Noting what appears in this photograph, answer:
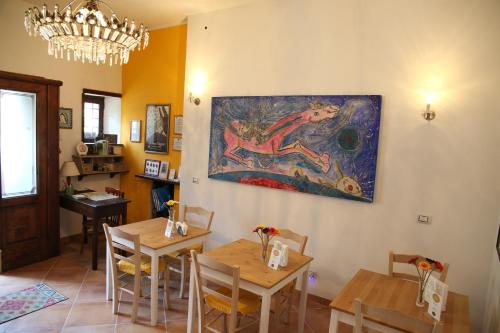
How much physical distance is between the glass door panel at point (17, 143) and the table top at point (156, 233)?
166cm

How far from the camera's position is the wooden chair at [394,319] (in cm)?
163

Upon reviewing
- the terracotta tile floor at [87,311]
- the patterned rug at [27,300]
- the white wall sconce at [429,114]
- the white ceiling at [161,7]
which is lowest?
the terracotta tile floor at [87,311]

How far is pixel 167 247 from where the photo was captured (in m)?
2.98

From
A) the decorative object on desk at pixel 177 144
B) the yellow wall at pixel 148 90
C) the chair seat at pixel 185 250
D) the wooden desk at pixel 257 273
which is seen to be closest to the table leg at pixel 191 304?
the wooden desk at pixel 257 273

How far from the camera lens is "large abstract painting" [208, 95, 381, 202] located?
10.4 feet

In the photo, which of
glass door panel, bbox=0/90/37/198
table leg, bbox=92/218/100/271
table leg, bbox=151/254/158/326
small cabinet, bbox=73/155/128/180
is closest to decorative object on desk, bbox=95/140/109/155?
small cabinet, bbox=73/155/128/180

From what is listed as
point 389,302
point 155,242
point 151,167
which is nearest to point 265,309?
point 389,302

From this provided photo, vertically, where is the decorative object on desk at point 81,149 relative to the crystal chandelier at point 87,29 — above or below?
below

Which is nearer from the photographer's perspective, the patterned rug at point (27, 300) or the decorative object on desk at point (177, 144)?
the patterned rug at point (27, 300)

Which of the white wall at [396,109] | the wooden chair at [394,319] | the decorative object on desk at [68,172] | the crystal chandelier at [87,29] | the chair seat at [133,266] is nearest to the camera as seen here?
the wooden chair at [394,319]

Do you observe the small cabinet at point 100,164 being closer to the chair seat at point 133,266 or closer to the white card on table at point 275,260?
the chair seat at point 133,266

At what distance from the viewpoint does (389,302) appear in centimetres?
216

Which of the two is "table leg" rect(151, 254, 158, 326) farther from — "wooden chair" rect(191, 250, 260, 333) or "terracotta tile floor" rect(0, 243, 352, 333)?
"wooden chair" rect(191, 250, 260, 333)

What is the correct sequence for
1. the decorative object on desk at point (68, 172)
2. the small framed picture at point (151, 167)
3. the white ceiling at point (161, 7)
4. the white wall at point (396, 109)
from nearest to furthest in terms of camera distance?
1. the white wall at point (396, 109)
2. the white ceiling at point (161, 7)
3. the decorative object on desk at point (68, 172)
4. the small framed picture at point (151, 167)
